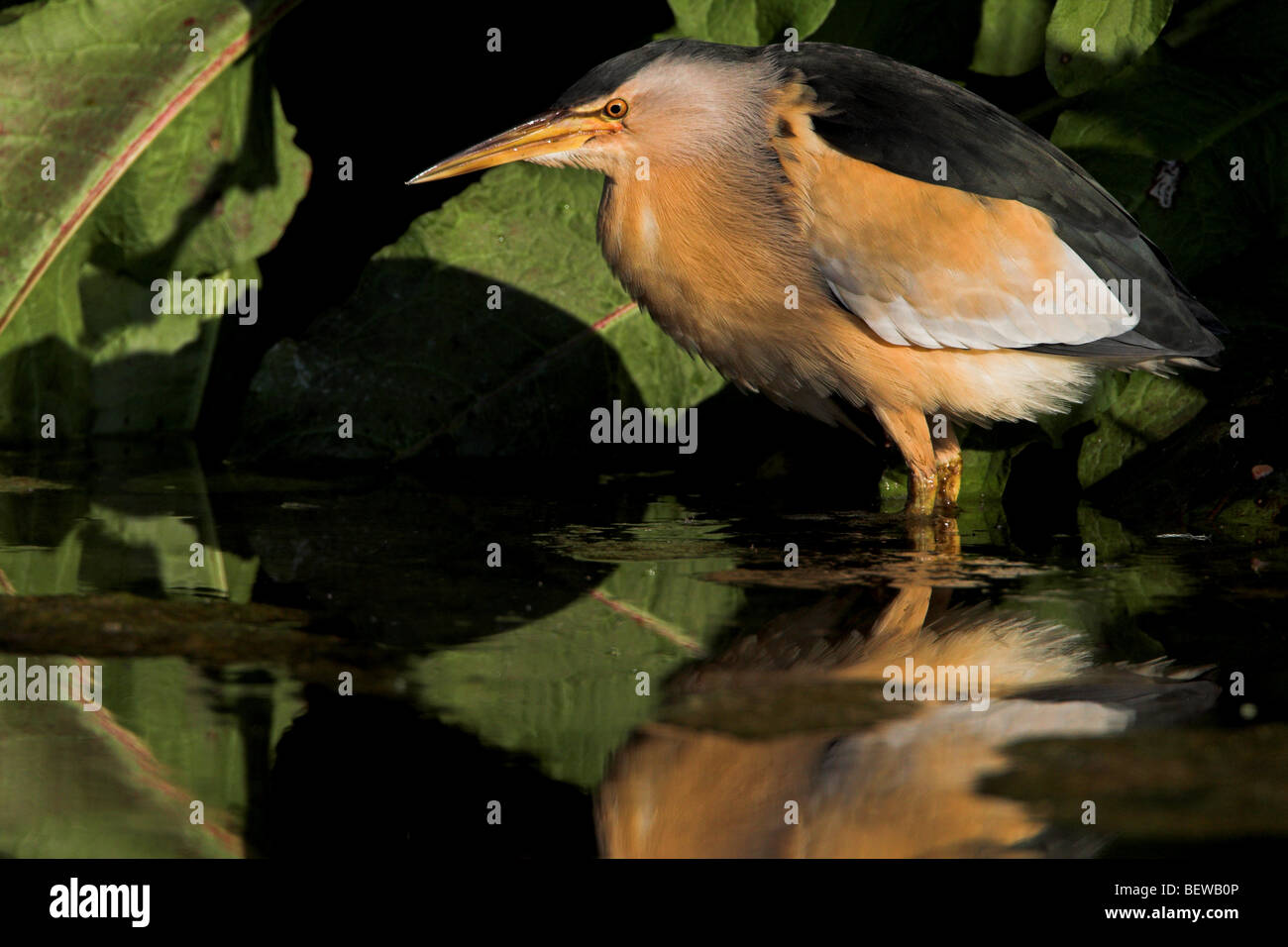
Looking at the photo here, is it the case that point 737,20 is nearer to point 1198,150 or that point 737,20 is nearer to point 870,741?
point 1198,150

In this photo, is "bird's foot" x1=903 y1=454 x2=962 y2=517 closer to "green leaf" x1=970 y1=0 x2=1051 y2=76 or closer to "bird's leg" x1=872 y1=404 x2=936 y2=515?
"bird's leg" x1=872 y1=404 x2=936 y2=515

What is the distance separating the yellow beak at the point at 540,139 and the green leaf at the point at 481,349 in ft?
3.30

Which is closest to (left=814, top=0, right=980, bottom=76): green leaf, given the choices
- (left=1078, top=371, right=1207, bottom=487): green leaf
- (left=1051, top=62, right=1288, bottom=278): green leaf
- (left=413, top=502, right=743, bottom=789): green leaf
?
(left=1051, top=62, right=1288, bottom=278): green leaf

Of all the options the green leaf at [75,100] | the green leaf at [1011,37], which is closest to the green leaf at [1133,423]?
the green leaf at [1011,37]

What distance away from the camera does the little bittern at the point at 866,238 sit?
12.6 ft

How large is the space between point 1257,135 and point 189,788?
3.75 meters

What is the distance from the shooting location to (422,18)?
19.6 feet

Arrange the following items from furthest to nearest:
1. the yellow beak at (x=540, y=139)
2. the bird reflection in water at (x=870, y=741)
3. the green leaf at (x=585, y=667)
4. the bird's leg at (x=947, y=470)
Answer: the bird's leg at (x=947, y=470)
the yellow beak at (x=540, y=139)
the green leaf at (x=585, y=667)
the bird reflection in water at (x=870, y=741)

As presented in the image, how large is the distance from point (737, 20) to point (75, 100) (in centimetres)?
213

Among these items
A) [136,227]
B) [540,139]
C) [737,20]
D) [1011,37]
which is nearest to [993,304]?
[540,139]

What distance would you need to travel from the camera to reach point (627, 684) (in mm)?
2543

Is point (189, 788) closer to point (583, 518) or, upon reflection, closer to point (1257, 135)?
point (583, 518)

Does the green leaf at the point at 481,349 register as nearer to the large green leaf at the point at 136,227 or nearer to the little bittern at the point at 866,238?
the large green leaf at the point at 136,227

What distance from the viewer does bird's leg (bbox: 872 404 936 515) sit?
13.3 ft
